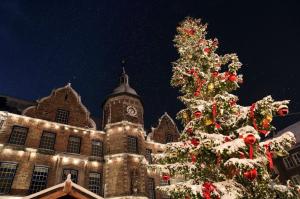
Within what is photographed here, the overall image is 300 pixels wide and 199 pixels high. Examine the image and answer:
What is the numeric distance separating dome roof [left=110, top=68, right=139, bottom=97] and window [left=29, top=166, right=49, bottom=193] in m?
11.5

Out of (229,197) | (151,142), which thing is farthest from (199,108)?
(151,142)

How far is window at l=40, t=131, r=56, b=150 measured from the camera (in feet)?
70.7

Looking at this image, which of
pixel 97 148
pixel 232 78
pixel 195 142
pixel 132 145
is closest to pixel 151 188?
pixel 132 145

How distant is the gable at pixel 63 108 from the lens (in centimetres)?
2316

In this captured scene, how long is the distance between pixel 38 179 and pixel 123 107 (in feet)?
36.4

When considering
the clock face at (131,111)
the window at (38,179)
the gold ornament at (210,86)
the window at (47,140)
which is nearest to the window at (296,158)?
the clock face at (131,111)

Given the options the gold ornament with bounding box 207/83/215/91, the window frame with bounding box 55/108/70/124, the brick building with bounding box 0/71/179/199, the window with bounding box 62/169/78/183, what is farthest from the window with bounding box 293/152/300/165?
the window frame with bounding box 55/108/70/124

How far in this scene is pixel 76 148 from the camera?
75.3 ft

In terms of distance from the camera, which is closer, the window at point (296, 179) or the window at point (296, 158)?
the window at point (296, 179)

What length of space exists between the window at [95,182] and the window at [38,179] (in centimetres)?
409

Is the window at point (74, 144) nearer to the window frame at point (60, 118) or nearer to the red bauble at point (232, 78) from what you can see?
the window frame at point (60, 118)

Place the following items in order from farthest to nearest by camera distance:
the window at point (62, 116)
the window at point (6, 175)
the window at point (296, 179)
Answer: the window at point (296, 179)
the window at point (62, 116)
the window at point (6, 175)

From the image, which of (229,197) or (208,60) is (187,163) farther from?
(208,60)

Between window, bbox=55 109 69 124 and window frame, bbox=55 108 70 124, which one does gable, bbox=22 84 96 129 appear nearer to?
window frame, bbox=55 108 70 124
